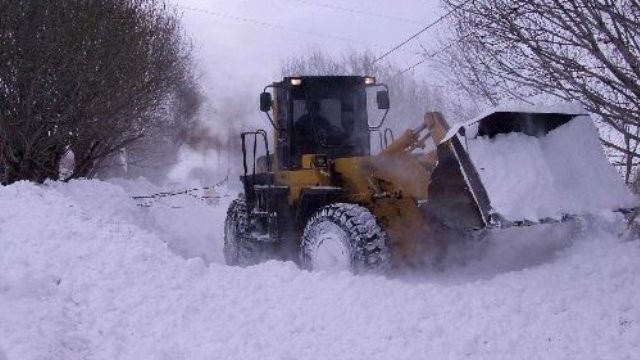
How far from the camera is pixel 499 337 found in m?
4.52

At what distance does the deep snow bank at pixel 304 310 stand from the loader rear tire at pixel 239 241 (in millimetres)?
1984

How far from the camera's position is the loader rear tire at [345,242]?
20.0 ft

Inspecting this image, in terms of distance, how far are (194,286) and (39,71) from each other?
9863 mm

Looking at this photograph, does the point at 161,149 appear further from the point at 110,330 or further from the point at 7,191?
the point at 110,330

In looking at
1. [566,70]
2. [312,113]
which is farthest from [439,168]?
[312,113]

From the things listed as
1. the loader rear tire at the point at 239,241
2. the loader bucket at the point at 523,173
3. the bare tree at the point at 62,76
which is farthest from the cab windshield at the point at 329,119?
the bare tree at the point at 62,76

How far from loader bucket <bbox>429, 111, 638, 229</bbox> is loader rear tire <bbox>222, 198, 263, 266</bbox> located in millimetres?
3599

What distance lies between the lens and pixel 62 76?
1436 cm

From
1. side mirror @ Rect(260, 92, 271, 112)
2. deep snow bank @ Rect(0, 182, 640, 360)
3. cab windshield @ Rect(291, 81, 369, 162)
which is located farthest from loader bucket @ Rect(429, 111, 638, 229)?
side mirror @ Rect(260, 92, 271, 112)

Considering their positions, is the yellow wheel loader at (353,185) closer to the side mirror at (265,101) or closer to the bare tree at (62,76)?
the side mirror at (265,101)

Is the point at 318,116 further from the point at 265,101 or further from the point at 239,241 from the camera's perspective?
the point at 239,241

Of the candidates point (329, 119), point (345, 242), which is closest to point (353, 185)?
point (345, 242)

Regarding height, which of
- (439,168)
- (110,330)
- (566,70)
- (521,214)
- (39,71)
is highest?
(39,71)

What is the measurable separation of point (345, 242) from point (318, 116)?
2276mm
